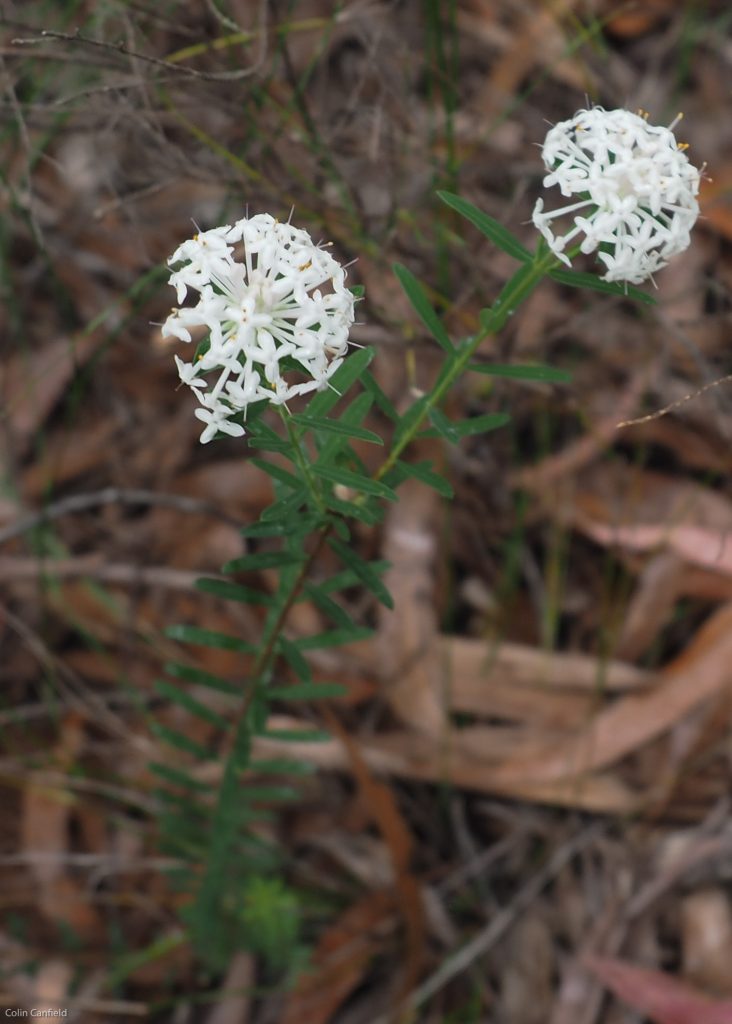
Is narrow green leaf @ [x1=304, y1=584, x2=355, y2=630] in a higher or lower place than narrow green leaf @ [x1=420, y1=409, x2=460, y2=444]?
lower

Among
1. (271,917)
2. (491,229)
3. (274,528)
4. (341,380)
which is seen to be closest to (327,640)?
(274,528)

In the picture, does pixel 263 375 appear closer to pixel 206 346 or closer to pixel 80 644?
pixel 206 346

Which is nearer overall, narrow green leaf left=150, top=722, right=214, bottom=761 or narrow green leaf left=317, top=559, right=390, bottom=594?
narrow green leaf left=317, top=559, right=390, bottom=594

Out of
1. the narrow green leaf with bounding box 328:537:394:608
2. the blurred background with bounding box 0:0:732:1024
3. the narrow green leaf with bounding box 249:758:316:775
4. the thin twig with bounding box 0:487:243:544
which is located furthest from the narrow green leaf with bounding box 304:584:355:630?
the thin twig with bounding box 0:487:243:544

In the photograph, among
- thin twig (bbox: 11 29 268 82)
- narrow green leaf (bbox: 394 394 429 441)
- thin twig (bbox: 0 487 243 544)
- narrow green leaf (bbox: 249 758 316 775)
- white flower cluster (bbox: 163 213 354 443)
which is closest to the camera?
white flower cluster (bbox: 163 213 354 443)

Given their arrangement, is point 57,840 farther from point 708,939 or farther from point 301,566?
point 708,939

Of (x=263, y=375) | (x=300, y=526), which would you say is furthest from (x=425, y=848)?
(x=263, y=375)

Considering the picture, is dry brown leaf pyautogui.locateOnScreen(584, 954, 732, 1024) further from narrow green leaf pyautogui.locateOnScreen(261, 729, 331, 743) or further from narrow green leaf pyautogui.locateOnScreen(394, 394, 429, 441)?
narrow green leaf pyautogui.locateOnScreen(394, 394, 429, 441)

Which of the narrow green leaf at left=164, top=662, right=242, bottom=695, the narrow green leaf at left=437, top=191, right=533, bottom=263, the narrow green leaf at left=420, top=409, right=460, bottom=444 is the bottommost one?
the narrow green leaf at left=164, top=662, right=242, bottom=695
